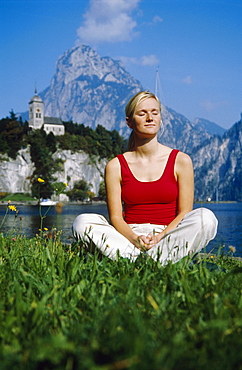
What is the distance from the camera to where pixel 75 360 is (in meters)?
1.20

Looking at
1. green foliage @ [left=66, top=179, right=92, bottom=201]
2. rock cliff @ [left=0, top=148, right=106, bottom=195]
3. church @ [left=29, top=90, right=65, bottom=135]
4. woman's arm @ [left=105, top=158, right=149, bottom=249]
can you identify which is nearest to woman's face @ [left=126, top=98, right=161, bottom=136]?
woman's arm @ [left=105, top=158, right=149, bottom=249]

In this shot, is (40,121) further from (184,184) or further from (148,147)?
(184,184)

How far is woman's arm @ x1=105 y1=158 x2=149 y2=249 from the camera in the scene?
10.8ft

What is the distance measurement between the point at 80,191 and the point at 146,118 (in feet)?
284

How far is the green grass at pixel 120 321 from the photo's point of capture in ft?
3.83

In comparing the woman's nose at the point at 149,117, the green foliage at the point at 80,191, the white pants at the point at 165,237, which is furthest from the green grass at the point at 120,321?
the green foliage at the point at 80,191

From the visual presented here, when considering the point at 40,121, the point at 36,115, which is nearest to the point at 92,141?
the point at 40,121

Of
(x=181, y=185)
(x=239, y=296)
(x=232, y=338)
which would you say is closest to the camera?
(x=232, y=338)

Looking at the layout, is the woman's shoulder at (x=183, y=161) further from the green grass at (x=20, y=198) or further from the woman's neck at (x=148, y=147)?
A: the green grass at (x=20, y=198)

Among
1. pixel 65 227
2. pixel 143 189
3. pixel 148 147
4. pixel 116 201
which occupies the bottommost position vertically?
pixel 65 227

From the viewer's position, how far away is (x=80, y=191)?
89500mm

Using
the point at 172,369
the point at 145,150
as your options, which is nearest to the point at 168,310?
the point at 172,369

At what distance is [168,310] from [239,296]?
464 mm

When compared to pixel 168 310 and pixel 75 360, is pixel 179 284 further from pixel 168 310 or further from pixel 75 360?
pixel 75 360
